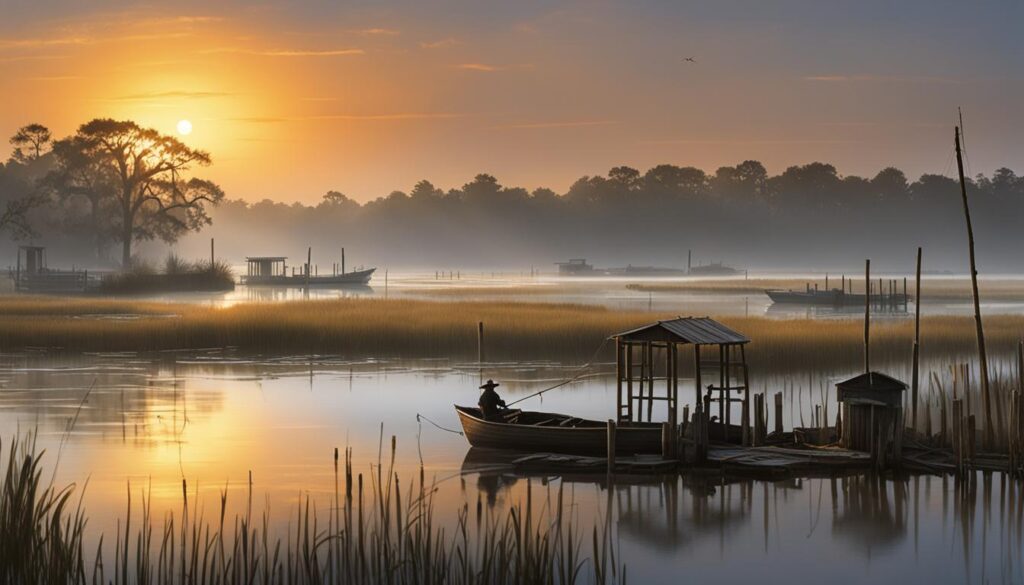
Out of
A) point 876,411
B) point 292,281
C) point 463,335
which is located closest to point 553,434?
point 876,411

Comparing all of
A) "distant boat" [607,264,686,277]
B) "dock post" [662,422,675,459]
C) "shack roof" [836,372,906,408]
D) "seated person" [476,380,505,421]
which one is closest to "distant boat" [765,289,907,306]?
"seated person" [476,380,505,421]

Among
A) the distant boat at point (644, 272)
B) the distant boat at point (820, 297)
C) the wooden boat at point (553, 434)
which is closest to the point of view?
the wooden boat at point (553, 434)

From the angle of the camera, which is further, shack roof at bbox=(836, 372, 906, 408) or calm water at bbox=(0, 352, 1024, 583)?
shack roof at bbox=(836, 372, 906, 408)

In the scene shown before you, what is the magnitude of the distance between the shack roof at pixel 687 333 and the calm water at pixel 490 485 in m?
2.67

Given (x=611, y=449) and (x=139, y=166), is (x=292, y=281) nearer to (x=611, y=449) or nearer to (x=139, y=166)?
(x=139, y=166)

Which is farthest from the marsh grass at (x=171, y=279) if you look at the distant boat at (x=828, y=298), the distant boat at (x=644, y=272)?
the distant boat at (x=644, y=272)

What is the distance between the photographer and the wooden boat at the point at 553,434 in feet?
72.3

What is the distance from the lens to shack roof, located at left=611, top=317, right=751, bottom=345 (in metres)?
22.5

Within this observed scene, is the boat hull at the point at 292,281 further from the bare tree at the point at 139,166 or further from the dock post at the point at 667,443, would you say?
the dock post at the point at 667,443

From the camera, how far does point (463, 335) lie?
4475 centimetres

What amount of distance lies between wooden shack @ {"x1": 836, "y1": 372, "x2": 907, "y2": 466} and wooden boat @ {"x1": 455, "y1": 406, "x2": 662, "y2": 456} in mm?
3133

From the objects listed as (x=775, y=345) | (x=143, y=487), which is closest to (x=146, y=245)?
(x=775, y=345)

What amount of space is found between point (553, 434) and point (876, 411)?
5.26 m

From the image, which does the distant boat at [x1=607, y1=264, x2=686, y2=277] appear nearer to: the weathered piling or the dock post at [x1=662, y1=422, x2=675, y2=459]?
the dock post at [x1=662, y1=422, x2=675, y2=459]
